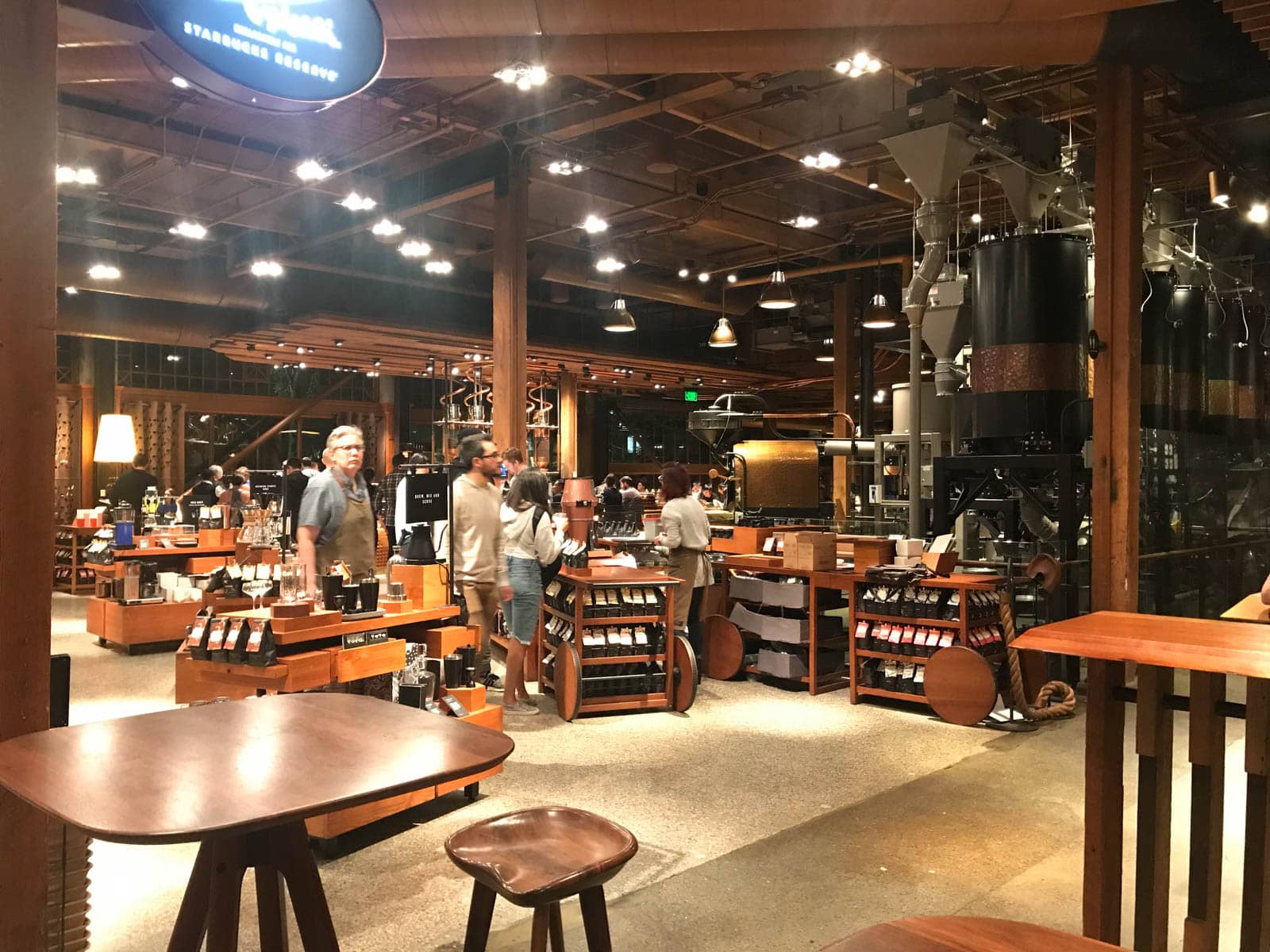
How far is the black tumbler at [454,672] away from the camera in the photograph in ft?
15.6

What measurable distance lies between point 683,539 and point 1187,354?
4709mm

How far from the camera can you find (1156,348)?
7449 mm

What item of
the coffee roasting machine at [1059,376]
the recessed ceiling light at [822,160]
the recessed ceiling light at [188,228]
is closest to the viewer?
the coffee roasting machine at [1059,376]

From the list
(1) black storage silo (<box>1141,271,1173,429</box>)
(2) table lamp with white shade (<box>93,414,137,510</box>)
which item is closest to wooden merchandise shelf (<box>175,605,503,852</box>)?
(2) table lamp with white shade (<box>93,414,137,510</box>)

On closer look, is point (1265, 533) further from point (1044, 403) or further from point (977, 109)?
point (977, 109)

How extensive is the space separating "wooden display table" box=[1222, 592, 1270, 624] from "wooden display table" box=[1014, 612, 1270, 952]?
473 mm

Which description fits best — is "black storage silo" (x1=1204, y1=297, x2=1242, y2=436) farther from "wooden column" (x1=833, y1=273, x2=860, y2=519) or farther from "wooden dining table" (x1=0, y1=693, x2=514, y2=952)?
"wooden dining table" (x1=0, y1=693, x2=514, y2=952)

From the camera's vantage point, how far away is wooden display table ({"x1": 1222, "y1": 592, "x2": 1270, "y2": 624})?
3.16 metres

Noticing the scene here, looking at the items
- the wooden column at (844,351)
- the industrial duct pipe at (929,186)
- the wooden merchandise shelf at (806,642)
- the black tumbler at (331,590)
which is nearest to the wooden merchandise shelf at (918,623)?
the wooden merchandise shelf at (806,642)

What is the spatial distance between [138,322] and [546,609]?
9.41 meters

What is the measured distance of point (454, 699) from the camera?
4652 mm

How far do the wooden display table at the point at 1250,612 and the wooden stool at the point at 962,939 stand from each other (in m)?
2.09

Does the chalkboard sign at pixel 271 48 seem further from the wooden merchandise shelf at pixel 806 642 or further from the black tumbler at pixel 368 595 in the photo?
the wooden merchandise shelf at pixel 806 642

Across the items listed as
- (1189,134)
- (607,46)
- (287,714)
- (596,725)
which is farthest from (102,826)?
(1189,134)
